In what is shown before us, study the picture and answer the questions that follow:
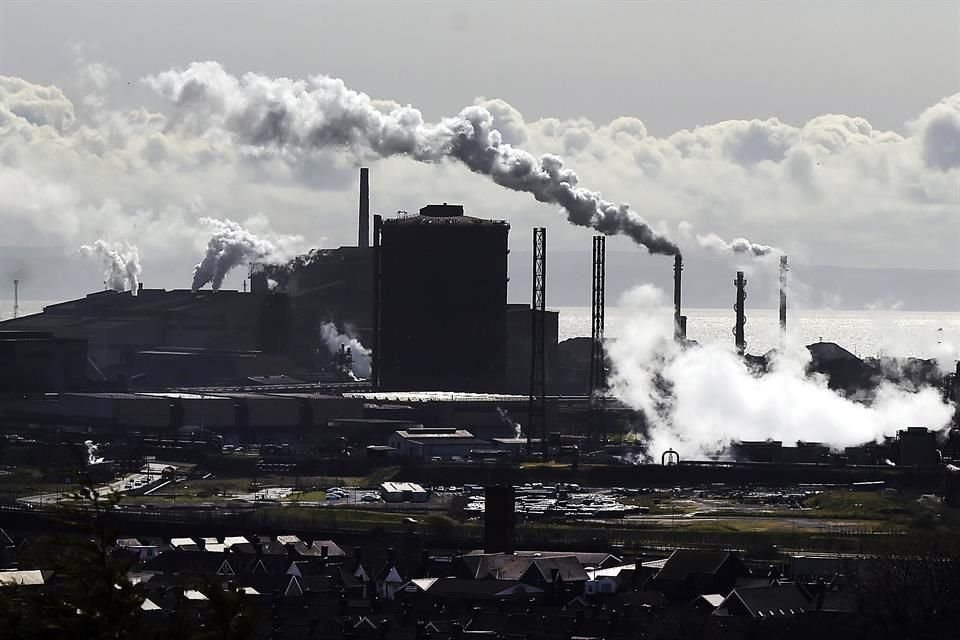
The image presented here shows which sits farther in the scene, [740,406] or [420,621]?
[740,406]

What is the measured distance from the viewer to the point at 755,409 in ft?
390

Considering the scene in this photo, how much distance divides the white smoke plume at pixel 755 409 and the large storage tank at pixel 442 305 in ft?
47.6

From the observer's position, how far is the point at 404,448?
371 feet

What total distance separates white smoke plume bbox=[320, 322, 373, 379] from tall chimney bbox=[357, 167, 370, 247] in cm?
929

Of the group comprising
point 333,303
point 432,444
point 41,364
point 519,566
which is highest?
point 333,303

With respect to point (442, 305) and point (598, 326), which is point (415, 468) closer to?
point (598, 326)

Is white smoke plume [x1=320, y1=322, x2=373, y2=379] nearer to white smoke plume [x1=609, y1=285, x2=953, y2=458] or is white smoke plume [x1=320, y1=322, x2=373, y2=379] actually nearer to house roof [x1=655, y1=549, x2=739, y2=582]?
white smoke plume [x1=609, y1=285, x2=953, y2=458]

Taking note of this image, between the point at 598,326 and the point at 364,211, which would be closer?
the point at 598,326

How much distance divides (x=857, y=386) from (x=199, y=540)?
7957 cm

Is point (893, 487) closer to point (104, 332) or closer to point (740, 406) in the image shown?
point (740, 406)

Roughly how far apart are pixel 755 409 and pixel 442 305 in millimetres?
31981

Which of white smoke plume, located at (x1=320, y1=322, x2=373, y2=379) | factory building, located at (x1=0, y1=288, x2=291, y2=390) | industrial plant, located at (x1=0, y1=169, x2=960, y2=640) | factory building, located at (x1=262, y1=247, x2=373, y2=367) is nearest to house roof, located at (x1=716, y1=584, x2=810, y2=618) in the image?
industrial plant, located at (x1=0, y1=169, x2=960, y2=640)

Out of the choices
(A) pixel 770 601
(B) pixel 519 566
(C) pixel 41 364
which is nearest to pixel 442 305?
(C) pixel 41 364

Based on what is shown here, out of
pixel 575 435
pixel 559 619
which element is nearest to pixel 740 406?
pixel 575 435
